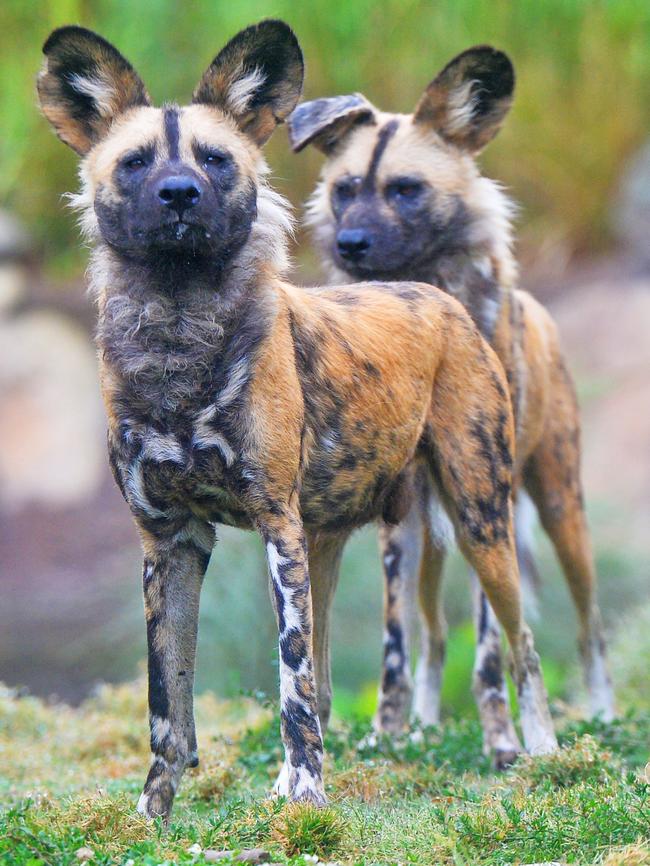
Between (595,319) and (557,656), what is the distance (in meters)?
3.90

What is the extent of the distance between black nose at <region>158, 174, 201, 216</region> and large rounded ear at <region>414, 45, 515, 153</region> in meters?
2.49

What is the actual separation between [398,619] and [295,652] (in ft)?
7.07

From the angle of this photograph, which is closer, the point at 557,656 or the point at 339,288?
the point at 339,288

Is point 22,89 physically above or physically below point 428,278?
above

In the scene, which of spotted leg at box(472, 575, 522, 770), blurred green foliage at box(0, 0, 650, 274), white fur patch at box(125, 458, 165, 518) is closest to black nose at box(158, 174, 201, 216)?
white fur patch at box(125, 458, 165, 518)

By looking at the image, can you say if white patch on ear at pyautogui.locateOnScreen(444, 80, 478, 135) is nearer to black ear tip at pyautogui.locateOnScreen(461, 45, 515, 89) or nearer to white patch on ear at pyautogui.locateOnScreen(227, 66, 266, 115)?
black ear tip at pyautogui.locateOnScreen(461, 45, 515, 89)

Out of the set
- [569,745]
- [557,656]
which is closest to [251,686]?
[557,656]

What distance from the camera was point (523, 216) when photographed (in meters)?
12.8

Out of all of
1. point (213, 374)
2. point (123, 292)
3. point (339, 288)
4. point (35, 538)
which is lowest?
point (213, 374)

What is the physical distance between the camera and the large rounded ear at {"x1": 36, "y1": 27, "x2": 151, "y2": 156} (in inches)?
174

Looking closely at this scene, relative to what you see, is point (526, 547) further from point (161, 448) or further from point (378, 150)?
point (161, 448)

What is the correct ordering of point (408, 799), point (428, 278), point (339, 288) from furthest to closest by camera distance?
1. point (428, 278)
2. point (339, 288)
3. point (408, 799)

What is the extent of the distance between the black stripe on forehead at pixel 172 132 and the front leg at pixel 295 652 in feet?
3.82

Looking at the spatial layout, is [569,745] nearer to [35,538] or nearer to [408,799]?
[408,799]
